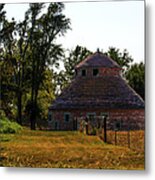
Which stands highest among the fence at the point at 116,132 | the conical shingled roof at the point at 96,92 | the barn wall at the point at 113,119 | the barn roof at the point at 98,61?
the barn roof at the point at 98,61

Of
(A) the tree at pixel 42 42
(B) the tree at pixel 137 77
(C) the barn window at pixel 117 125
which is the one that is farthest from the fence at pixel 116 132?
(A) the tree at pixel 42 42

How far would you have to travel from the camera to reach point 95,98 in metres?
3.41

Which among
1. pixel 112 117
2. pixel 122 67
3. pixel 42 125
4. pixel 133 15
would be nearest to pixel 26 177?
pixel 42 125

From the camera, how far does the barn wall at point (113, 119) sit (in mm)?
3316

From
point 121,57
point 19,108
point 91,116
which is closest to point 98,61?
point 121,57

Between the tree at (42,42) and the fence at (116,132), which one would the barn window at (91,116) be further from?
the tree at (42,42)

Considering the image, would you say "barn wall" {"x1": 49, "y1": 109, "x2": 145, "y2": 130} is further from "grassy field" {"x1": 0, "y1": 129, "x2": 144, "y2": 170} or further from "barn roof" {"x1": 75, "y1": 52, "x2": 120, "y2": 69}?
"barn roof" {"x1": 75, "y1": 52, "x2": 120, "y2": 69}

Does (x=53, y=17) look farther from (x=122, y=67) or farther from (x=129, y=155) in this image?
(x=129, y=155)

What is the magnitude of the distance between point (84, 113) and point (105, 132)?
0.50ft

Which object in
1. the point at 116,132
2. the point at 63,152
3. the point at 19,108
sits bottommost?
the point at 63,152

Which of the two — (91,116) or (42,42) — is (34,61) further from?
(91,116)

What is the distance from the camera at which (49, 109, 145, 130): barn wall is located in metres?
3.32

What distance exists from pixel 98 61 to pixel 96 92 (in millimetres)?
166

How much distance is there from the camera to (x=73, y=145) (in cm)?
341
